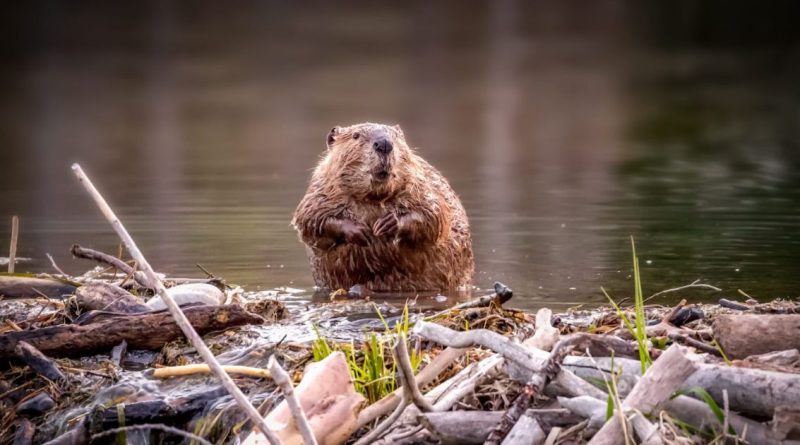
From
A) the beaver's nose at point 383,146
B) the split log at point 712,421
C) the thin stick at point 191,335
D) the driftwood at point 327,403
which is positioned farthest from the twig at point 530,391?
the beaver's nose at point 383,146

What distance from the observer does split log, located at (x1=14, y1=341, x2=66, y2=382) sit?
450cm

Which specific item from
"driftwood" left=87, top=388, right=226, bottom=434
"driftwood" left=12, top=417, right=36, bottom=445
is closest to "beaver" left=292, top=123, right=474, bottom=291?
"driftwood" left=87, top=388, right=226, bottom=434

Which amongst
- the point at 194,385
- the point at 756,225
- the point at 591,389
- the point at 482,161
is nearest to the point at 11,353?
the point at 194,385

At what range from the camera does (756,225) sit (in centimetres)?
981

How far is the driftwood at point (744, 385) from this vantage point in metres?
3.35

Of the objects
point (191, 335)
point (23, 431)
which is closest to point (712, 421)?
point (191, 335)

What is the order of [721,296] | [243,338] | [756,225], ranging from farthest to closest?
[756,225] < [721,296] < [243,338]

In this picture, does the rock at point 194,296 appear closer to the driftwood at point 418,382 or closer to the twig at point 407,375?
the driftwood at point 418,382

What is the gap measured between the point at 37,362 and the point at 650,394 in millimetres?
2206

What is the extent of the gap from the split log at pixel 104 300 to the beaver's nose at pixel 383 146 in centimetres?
180

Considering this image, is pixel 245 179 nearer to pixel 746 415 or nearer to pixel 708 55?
pixel 746 415

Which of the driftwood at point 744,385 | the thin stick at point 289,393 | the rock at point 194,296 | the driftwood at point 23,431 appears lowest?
the driftwood at point 23,431

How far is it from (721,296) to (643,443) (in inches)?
132

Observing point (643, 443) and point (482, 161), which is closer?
point (643, 443)
